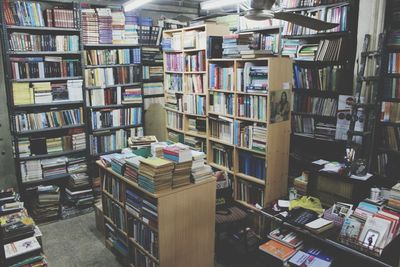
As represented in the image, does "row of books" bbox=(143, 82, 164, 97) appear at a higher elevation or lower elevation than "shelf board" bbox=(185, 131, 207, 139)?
higher

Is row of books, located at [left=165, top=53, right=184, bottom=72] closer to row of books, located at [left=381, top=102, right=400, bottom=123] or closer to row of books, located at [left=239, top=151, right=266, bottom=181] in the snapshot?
row of books, located at [left=239, top=151, right=266, bottom=181]

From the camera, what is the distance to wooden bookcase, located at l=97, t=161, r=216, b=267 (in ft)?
9.05

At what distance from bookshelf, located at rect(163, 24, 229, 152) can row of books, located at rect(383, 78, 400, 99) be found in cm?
215

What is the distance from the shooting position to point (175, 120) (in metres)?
5.32

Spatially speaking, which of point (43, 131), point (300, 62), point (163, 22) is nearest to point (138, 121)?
point (43, 131)

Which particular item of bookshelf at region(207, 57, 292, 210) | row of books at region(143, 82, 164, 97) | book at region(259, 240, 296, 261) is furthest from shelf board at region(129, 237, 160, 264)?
row of books at region(143, 82, 164, 97)

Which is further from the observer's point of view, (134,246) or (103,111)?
(103,111)

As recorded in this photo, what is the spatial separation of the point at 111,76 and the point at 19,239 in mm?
2907

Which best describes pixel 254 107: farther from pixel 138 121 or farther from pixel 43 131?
pixel 43 131

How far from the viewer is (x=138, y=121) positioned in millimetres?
5355

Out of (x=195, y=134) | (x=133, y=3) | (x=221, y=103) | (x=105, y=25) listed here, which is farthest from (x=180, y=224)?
(x=105, y=25)

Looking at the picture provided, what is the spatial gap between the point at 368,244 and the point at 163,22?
4.77m

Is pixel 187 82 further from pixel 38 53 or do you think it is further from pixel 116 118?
pixel 38 53

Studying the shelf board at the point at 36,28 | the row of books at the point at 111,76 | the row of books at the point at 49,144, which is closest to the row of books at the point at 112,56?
the row of books at the point at 111,76
